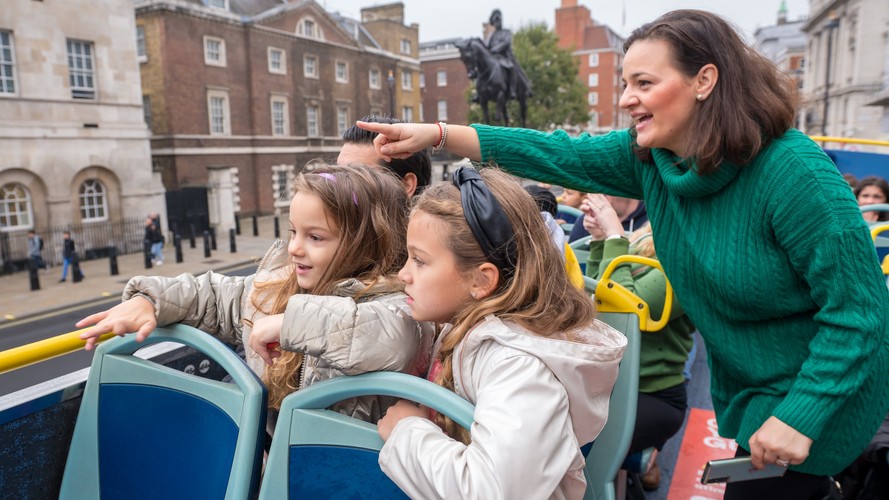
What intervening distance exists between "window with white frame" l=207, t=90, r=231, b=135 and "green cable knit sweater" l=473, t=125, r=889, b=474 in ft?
88.8

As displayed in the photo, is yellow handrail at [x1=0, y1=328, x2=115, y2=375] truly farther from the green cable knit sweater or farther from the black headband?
the green cable knit sweater

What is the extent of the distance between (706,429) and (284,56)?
93.5 ft

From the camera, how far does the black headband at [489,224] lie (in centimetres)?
134

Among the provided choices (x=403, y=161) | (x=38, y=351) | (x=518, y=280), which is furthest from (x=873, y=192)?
(x=38, y=351)

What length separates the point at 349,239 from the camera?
1.73m

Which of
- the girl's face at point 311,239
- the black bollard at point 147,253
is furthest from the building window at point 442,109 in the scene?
the girl's face at point 311,239

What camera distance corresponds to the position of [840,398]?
1.30 m

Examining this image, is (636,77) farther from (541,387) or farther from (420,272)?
(541,387)

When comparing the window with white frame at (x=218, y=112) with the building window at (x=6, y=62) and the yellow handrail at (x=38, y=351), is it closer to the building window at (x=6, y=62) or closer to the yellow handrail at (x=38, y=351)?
the building window at (x=6, y=62)

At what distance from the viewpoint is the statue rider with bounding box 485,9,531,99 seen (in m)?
15.7

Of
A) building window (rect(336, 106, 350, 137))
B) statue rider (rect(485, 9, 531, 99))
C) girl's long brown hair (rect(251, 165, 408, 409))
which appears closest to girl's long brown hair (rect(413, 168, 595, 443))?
girl's long brown hair (rect(251, 165, 408, 409))

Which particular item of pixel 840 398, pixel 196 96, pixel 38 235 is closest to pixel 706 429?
pixel 840 398

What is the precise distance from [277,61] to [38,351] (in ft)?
95.5

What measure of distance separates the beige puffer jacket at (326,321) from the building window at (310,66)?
29.9 meters
